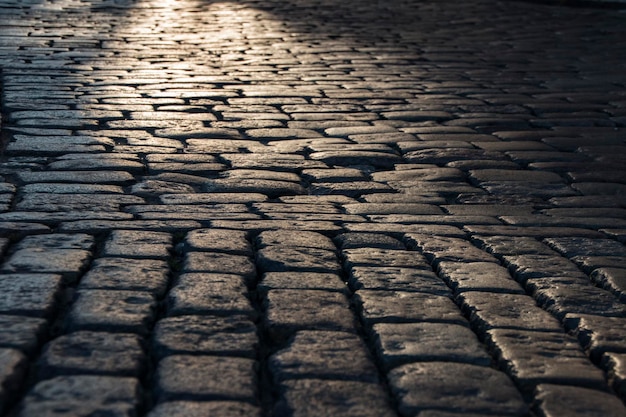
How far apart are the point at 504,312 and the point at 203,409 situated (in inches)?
40.2

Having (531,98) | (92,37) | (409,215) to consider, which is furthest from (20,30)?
(409,215)

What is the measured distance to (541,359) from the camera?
2.48 m

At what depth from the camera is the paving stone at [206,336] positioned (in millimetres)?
2410

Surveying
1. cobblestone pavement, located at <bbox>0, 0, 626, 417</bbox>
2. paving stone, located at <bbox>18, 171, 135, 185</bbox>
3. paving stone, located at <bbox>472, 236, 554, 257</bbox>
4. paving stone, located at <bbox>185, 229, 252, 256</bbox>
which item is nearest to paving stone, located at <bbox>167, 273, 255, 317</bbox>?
cobblestone pavement, located at <bbox>0, 0, 626, 417</bbox>

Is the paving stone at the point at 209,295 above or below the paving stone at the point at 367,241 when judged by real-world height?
above

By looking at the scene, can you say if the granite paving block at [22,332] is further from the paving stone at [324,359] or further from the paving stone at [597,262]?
the paving stone at [597,262]

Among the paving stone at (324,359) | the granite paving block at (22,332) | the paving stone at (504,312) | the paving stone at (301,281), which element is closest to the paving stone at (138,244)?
the paving stone at (301,281)

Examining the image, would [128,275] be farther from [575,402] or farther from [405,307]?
[575,402]

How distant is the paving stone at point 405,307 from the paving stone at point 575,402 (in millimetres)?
456

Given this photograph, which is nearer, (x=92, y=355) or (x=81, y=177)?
(x=92, y=355)

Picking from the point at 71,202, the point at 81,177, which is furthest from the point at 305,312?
the point at 81,177

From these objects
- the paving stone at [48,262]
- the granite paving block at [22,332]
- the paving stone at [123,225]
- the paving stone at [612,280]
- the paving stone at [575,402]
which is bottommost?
the paving stone at [123,225]

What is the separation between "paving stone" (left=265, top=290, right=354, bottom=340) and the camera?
2.60 metres

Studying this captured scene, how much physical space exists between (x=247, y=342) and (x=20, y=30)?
778 cm
